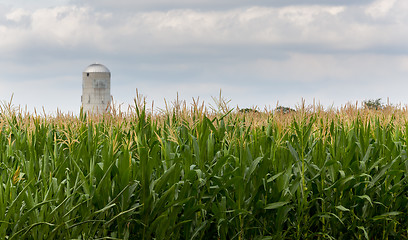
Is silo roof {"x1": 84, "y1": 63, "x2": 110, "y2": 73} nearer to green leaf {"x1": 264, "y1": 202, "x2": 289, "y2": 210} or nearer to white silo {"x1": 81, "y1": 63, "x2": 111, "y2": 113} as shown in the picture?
white silo {"x1": 81, "y1": 63, "x2": 111, "y2": 113}

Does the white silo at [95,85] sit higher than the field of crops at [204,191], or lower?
higher

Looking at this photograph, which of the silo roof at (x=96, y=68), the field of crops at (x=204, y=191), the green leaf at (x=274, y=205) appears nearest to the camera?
the field of crops at (x=204, y=191)

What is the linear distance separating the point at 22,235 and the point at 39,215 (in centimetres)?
18

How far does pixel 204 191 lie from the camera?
143 inches

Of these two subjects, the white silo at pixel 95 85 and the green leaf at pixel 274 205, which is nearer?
the green leaf at pixel 274 205

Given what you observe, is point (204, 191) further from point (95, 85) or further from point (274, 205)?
point (95, 85)

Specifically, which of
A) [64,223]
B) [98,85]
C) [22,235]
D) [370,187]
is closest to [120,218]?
[64,223]

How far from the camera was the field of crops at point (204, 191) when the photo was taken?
3.23m

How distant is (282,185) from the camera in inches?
148

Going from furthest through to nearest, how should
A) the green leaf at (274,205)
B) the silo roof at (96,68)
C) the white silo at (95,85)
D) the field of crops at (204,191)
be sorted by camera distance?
the silo roof at (96,68) < the white silo at (95,85) < the green leaf at (274,205) < the field of crops at (204,191)

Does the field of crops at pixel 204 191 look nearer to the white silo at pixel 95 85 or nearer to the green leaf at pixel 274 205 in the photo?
the green leaf at pixel 274 205

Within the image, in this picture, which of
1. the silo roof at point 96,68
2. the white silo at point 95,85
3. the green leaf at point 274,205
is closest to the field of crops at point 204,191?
the green leaf at point 274,205

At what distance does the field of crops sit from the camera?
3230 mm

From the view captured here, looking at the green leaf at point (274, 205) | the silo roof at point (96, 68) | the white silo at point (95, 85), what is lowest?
the green leaf at point (274, 205)
